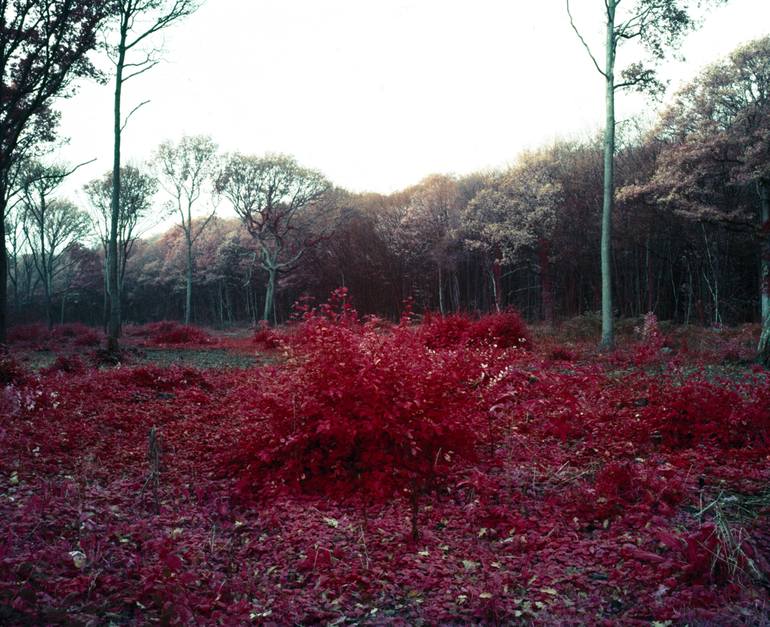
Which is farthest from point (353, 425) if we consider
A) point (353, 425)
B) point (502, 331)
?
point (502, 331)

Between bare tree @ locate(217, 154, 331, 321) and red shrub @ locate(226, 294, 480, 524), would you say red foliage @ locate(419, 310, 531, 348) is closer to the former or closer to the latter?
red shrub @ locate(226, 294, 480, 524)

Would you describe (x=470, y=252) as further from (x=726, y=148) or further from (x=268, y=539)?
(x=268, y=539)

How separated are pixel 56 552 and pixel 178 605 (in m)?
1.04

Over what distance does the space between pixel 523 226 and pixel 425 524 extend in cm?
2188

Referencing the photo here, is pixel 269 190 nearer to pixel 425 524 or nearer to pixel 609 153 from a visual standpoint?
pixel 609 153

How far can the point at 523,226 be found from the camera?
24.4 m

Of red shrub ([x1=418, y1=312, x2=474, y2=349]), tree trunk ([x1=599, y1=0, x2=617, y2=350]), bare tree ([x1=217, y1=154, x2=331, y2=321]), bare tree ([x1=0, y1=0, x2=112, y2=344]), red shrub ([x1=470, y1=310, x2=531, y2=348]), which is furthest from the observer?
bare tree ([x1=217, y1=154, x2=331, y2=321])

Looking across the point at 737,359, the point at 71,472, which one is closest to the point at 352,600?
the point at 71,472

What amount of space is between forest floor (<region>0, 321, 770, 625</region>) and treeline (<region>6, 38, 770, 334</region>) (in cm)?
570

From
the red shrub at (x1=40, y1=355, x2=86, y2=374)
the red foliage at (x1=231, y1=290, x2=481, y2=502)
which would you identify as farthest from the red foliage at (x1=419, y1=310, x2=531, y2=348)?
the red shrub at (x1=40, y1=355, x2=86, y2=374)

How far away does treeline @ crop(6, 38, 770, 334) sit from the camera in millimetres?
17672

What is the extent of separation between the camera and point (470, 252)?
28.3 m

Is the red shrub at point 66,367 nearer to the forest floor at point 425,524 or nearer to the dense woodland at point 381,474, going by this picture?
the dense woodland at point 381,474

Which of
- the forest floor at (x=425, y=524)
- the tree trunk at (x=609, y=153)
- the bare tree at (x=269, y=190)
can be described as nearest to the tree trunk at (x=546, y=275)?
the tree trunk at (x=609, y=153)
